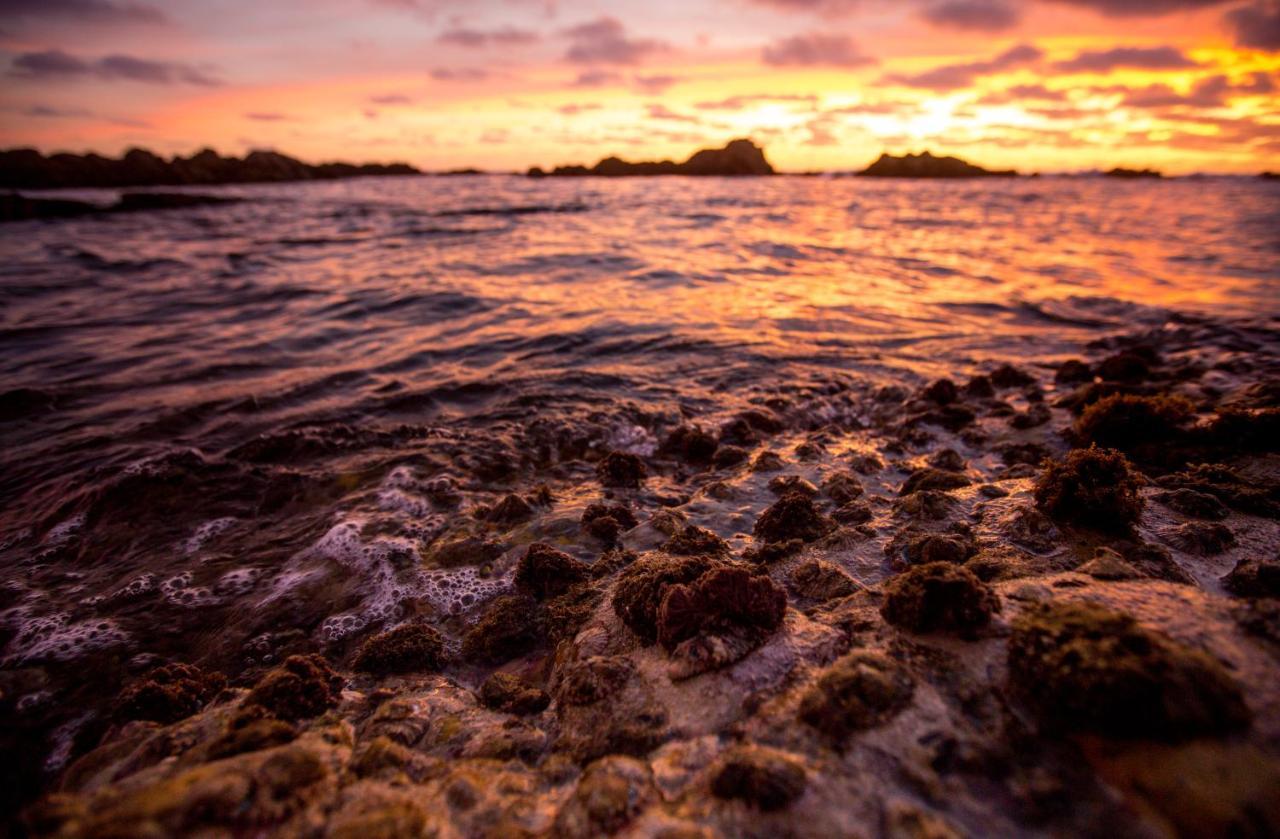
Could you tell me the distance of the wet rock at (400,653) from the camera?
297 cm

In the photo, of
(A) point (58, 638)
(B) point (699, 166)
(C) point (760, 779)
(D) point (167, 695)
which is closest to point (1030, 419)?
(C) point (760, 779)

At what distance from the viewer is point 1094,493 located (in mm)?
3170

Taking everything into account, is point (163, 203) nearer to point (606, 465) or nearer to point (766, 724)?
point (606, 465)

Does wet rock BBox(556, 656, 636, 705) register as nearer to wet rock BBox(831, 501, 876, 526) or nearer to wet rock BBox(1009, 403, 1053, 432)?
wet rock BBox(831, 501, 876, 526)

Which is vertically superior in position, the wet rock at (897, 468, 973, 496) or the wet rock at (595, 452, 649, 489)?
the wet rock at (897, 468, 973, 496)

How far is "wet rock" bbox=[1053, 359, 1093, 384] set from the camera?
6789 millimetres

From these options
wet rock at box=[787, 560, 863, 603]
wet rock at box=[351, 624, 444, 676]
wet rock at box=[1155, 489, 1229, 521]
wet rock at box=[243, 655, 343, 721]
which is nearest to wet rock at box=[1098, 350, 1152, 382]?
wet rock at box=[1155, 489, 1229, 521]

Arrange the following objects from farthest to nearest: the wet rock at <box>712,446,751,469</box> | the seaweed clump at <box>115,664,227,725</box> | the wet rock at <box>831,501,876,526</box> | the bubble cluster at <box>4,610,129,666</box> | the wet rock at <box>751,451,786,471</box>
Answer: the wet rock at <box>712,446,751,469</box> → the wet rock at <box>751,451,786,471</box> → the wet rock at <box>831,501,876,526</box> → the bubble cluster at <box>4,610,129,666</box> → the seaweed clump at <box>115,664,227,725</box>

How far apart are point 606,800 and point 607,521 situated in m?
2.30

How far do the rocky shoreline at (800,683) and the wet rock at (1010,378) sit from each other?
7.65ft

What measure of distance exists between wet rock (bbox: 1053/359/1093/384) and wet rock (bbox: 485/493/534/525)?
21.8 feet

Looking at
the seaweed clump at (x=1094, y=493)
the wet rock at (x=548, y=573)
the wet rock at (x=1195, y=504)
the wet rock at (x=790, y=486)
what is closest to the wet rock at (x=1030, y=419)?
the wet rock at (x=1195, y=504)

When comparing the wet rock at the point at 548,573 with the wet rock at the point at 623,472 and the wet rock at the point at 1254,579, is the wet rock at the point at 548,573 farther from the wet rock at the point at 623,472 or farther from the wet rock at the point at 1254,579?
the wet rock at the point at 1254,579

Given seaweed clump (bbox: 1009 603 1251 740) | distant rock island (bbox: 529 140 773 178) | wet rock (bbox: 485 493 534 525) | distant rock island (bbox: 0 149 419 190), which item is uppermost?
distant rock island (bbox: 529 140 773 178)
